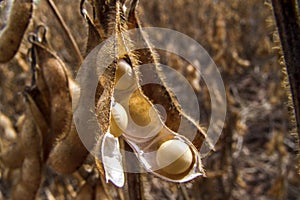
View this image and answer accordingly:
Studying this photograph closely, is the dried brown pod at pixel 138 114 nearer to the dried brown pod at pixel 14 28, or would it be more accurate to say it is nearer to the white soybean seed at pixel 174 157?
the white soybean seed at pixel 174 157

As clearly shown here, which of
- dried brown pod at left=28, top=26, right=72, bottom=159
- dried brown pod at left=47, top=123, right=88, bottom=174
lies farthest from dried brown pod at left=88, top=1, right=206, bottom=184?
dried brown pod at left=28, top=26, right=72, bottom=159

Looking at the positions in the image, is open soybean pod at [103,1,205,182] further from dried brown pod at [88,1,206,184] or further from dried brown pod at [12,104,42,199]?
dried brown pod at [12,104,42,199]

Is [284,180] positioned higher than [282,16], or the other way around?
[282,16]

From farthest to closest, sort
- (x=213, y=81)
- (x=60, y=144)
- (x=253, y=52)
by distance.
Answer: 1. (x=253, y=52)
2. (x=213, y=81)
3. (x=60, y=144)

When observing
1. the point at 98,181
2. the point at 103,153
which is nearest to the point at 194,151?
the point at 103,153

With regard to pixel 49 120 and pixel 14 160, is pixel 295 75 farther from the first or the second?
pixel 14 160

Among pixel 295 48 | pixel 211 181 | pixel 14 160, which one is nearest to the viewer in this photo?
pixel 295 48

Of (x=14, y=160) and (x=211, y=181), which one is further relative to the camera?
(x=211, y=181)
